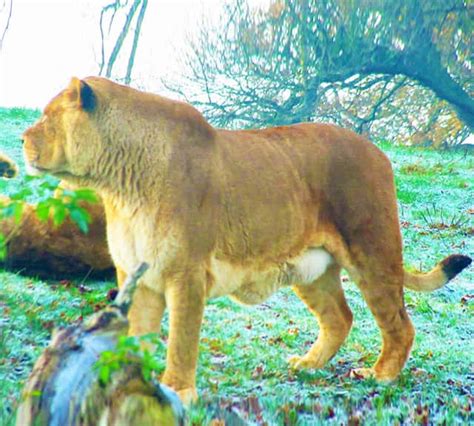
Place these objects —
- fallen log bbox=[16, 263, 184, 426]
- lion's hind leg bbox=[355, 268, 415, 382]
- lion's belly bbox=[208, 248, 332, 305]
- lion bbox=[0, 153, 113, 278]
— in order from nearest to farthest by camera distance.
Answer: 1. fallen log bbox=[16, 263, 184, 426]
2. lion's belly bbox=[208, 248, 332, 305]
3. lion's hind leg bbox=[355, 268, 415, 382]
4. lion bbox=[0, 153, 113, 278]

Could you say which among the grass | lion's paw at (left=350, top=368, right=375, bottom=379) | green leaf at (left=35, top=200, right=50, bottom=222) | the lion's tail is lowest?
the grass

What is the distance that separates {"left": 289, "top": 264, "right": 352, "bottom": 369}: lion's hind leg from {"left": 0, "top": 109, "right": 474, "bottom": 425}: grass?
0.10 m

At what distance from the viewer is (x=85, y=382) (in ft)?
9.12

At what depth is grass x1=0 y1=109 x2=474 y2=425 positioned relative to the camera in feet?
16.0

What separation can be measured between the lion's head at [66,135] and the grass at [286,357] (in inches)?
9.7

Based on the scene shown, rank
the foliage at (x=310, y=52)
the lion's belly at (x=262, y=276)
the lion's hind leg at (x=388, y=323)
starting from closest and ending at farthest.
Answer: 1. the lion's belly at (x=262, y=276)
2. the lion's hind leg at (x=388, y=323)
3. the foliage at (x=310, y=52)

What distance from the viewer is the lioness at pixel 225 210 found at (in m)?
4.53

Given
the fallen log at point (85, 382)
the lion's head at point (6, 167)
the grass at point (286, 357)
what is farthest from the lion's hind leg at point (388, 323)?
the lion's head at point (6, 167)

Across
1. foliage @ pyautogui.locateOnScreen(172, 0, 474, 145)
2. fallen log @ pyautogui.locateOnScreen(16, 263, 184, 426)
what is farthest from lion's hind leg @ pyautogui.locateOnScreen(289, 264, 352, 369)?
foliage @ pyautogui.locateOnScreen(172, 0, 474, 145)

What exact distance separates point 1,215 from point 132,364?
63 centimetres

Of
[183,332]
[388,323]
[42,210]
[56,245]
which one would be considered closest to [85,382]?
[42,210]

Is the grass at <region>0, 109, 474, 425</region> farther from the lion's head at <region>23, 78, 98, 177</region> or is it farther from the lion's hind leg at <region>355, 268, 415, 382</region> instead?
the lion's head at <region>23, 78, 98, 177</region>

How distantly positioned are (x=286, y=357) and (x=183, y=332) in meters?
1.74

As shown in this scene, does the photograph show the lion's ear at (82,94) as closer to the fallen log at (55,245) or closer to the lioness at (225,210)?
the lioness at (225,210)
